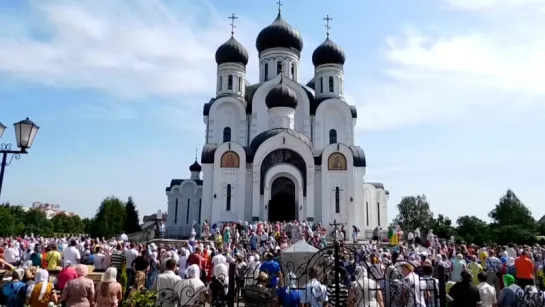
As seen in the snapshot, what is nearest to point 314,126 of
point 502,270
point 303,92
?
point 303,92

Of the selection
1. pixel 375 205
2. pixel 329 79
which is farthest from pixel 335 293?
pixel 329 79

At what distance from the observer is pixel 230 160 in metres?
31.3

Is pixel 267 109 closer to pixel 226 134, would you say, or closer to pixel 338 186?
pixel 226 134

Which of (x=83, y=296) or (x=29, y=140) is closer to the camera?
(x=83, y=296)

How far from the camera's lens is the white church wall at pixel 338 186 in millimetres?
30844

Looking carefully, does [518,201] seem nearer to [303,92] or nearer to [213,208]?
[303,92]

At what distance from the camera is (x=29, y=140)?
28.4 ft

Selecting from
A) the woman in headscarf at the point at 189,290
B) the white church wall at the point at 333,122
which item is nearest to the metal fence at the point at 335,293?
the woman in headscarf at the point at 189,290

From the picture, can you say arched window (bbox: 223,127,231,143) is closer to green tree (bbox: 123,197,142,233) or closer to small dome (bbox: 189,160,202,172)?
small dome (bbox: 189,160,202,172)

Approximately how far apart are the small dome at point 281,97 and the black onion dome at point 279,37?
6.09 m

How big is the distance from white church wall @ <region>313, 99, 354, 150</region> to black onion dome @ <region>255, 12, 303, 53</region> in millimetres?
6564

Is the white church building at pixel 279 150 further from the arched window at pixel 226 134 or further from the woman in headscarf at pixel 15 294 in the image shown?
the woman in headscarf at pixel 15 294

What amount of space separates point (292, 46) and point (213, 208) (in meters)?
16.7

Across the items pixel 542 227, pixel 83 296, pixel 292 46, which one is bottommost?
pixel 83 296
